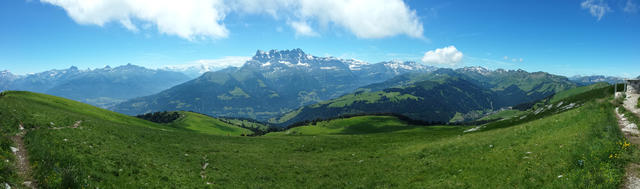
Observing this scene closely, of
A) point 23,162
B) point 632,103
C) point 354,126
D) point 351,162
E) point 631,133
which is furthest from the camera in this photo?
point 354,126

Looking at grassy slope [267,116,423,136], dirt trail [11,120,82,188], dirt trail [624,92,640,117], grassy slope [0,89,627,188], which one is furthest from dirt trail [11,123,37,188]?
grassy slope [267,116,423,136]

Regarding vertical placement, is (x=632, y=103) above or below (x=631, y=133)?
above

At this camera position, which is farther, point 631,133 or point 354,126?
point 354,126

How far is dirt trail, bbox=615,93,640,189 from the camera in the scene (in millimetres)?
12625

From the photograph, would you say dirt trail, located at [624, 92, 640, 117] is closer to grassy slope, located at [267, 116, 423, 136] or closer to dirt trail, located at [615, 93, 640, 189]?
dirt trail, located at [615, 93, 640, 189]

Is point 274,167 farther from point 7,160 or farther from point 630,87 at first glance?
point 630,87

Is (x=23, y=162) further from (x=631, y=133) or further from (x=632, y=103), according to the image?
(x=632, y=103)

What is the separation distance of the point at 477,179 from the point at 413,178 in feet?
17.2

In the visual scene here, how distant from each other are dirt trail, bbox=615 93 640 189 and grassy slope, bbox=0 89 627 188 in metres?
0.44

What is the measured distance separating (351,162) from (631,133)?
80.3 ft

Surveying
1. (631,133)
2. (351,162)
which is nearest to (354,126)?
(351,162)

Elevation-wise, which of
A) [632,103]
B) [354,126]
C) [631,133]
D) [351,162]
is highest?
[632,103]

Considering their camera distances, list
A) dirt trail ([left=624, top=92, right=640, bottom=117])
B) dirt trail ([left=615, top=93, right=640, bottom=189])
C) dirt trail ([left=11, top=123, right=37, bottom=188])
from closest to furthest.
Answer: dirt trail ([left=615, top=93, right=640, bottom=189]) → dirt trail ([left=11, top=123, right=37, bottom=188]) → dirt trail ([left=624, top=92, right=640, bottom=117])

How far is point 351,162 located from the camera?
110 ft
